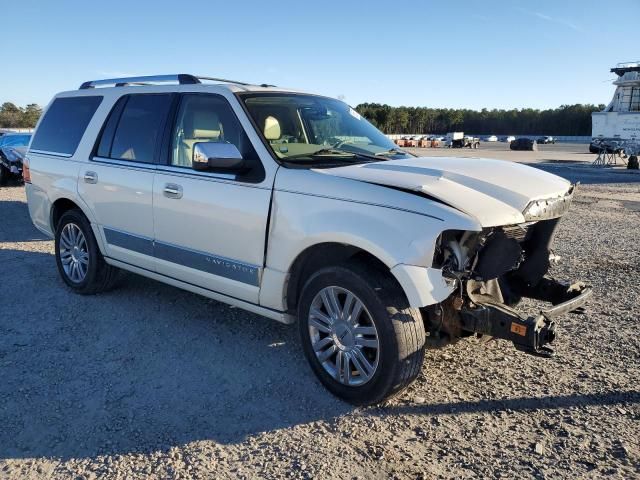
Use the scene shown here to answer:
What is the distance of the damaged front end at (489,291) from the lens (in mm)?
3125

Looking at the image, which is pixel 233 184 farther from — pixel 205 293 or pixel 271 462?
pixel 271 462

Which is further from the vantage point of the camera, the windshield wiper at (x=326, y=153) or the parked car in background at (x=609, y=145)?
the parked car in background at (x=609, y=145)

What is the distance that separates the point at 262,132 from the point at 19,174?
46.4 ft

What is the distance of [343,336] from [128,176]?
102 inches

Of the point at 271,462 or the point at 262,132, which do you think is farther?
the point at 262,132

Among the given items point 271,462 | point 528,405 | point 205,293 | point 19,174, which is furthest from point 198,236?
point 19,174

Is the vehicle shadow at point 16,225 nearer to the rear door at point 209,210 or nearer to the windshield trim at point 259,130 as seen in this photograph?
the rear door at point 209,210

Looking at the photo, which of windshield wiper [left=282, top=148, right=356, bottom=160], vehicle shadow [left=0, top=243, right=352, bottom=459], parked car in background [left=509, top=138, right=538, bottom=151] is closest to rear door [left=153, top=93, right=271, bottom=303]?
windshield wiper [left=282, top=148, right=356, bottom=160]

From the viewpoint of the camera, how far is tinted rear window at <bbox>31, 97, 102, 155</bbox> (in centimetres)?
554

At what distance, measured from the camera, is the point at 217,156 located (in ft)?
12.1

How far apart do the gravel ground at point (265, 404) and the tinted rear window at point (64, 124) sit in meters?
1.70

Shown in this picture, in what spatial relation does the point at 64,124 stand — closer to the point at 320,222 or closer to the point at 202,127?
the point at 202,127

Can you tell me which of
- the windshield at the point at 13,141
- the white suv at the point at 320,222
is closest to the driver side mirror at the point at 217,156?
the white suv at the point at 320,222

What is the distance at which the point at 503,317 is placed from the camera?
3.16m
